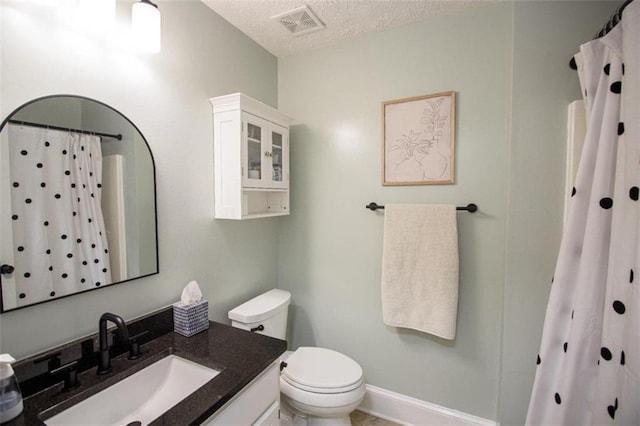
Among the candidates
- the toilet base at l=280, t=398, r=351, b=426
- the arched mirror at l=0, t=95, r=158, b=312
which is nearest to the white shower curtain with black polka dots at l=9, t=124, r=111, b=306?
the arched mirror at l=0, t=95, r=158, b=312

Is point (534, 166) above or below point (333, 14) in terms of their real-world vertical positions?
below

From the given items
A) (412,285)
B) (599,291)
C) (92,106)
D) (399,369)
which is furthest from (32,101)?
(399,369)

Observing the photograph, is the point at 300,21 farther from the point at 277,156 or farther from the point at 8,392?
the point at 8,392

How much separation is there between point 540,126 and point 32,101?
6.52 feet

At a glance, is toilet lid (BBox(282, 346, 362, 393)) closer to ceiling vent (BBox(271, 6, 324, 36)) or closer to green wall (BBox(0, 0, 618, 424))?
green wall (BBox(0, 0, 618, 424))

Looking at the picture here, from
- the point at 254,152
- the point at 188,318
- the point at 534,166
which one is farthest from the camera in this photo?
the point at 254,152

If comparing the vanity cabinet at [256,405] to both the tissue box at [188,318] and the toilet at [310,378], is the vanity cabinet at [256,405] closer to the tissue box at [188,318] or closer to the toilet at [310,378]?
the toilet at [310,378]

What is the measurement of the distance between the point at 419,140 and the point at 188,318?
1513mm

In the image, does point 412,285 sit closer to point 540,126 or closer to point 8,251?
point 540,126

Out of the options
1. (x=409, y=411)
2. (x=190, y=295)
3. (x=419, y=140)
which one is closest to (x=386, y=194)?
(x=419, y=140)

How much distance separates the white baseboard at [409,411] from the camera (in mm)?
1587

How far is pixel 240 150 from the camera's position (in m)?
1.44

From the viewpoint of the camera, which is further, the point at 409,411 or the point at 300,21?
the point at 409,411

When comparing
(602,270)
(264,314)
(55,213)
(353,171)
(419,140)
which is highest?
(419,140)
